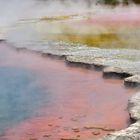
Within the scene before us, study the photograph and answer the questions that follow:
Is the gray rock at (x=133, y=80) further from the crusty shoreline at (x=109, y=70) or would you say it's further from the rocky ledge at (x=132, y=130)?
the rocky ledge at (x=132, y=130)

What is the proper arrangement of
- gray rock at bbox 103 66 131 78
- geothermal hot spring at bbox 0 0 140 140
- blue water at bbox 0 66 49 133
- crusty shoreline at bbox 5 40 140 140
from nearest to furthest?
crusty shoreline at bbox 5 40 140 140, geothermal hot spring at bbox 0 0 140 140, blue water at bbox 0 66 49 133, gray rock at bbox 103 66 131 78

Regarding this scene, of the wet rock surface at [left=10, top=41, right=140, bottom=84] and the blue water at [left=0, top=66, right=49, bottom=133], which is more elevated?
the wet rock surface at [left=10, top=41, right=140, bottom=84]

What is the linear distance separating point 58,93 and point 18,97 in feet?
3.17

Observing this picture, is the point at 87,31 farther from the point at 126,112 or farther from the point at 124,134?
the point at 124,134

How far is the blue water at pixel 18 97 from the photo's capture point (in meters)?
8.89

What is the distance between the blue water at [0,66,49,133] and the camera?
29.2ft

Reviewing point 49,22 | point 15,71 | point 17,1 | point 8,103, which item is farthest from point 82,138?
point 17,1

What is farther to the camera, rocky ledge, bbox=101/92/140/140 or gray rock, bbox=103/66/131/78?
gray rock, bbox=103/66/131/78

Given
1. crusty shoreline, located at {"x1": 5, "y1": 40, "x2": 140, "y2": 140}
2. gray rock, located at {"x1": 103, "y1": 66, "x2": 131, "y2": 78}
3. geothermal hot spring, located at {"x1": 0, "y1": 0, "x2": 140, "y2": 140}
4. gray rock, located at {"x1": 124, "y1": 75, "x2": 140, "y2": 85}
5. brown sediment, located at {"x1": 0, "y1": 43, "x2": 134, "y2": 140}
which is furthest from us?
gray rock, located at {"x1": 103, "y1": 66, "x2": 131, "y2": 78}

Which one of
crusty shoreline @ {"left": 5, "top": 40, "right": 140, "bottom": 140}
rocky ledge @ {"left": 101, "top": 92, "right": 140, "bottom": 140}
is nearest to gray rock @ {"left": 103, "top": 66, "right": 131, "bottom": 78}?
crusty shoreline @ {"left": 5, "top": 40, "right": 140, "bottom": 140}

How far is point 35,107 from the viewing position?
930 centimetres

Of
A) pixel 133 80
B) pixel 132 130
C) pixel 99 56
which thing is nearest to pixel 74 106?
pixel 133 80

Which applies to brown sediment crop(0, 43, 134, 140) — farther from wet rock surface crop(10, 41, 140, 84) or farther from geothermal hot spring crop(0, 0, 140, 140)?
wet rock surface crop(10, 41, 140, 84)

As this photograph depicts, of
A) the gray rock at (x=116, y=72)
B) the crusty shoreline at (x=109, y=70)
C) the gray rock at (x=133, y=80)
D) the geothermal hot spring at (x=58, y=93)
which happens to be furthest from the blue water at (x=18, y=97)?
the gray rock at (x=133, y=80)
